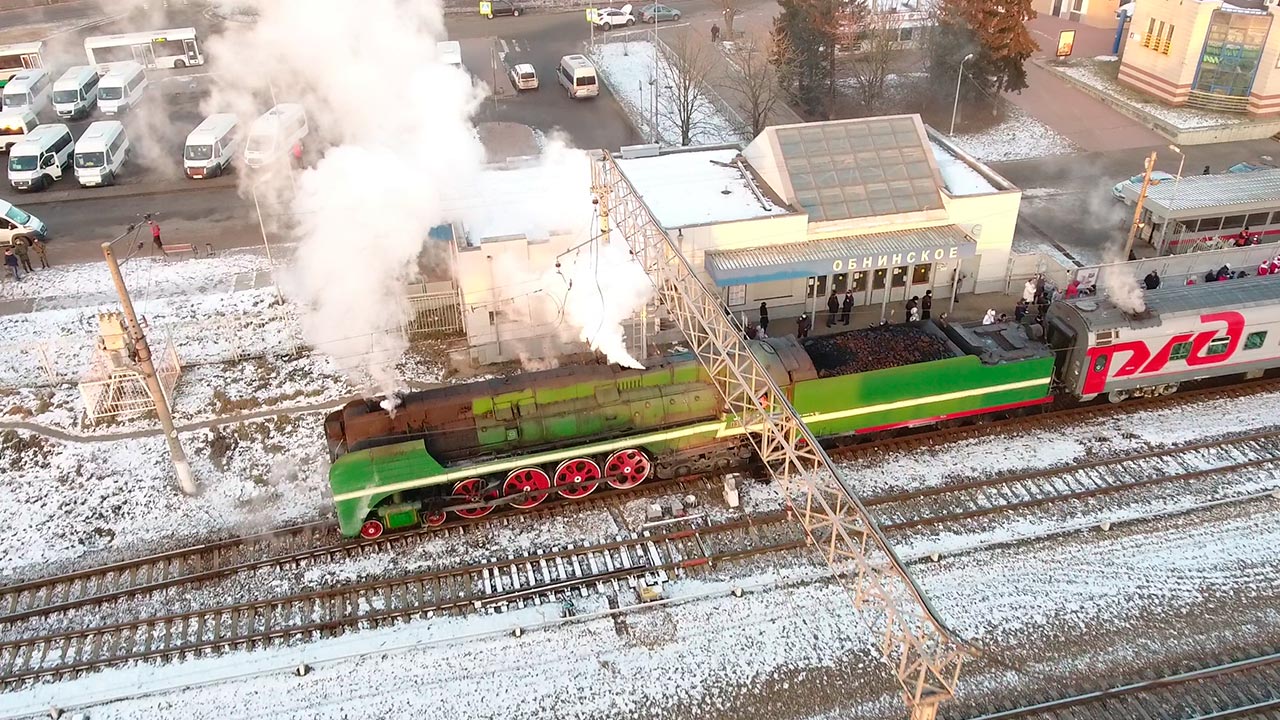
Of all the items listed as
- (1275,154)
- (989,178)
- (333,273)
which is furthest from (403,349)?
(1275,154)

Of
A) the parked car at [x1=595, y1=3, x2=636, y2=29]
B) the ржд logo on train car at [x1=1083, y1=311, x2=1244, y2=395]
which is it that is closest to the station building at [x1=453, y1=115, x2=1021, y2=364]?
the ржд logo on train car at [x1=1083, y1=311, x2=1244, y2=395]

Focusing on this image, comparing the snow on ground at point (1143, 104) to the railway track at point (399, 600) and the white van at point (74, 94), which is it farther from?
the white van at point (74, 94)

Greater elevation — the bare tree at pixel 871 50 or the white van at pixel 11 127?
the bare tree at pixel 871 50

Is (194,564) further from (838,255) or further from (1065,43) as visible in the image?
(1065,43)

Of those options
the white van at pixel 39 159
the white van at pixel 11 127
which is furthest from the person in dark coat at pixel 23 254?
the white van at pixel 11 127

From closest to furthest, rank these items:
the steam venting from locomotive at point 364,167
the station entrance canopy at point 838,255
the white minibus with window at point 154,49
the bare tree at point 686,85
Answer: the steam venting from locomotive at point 364,167 → the station entrance canopy at point 838,255 → the bare tree at point 686,85 → the white minibus with window at point 154,49

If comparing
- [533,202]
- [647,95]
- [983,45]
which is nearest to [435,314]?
[533,202]

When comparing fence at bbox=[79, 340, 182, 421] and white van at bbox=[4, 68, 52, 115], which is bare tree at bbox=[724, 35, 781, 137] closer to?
fence at bbox=[79, 340, 182, 421]
